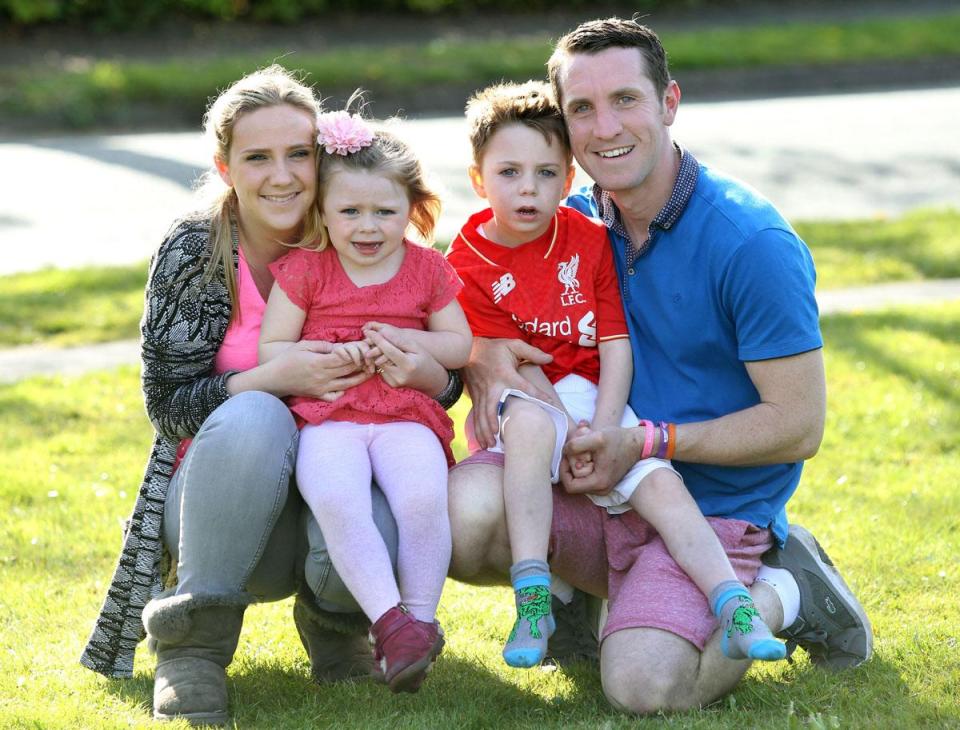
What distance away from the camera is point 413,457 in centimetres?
324

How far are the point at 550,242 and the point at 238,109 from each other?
92 cm

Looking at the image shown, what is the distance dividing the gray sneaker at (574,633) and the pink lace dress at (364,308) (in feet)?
2.13

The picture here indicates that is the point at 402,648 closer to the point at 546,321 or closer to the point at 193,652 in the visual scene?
the point at 193,652

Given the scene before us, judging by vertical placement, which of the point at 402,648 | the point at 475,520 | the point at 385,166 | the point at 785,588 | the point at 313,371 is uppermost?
the point at 385,166

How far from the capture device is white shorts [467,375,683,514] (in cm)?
339

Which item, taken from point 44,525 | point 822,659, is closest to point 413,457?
point 822,659

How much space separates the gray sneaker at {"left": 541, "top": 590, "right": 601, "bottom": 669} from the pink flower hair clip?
137 centimetres

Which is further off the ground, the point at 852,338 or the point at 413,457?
the point at 413,457

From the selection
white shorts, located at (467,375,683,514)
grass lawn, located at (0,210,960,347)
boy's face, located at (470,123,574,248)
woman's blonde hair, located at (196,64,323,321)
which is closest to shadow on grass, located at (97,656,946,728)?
white shorts, located at (467,375,683,514)

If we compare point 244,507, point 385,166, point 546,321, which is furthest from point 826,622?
point 385,166

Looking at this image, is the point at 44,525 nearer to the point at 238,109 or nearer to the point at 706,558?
the point at 238,109

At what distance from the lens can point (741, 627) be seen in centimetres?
306

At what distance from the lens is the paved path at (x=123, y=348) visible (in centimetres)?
609

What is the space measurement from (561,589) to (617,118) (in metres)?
1.31
